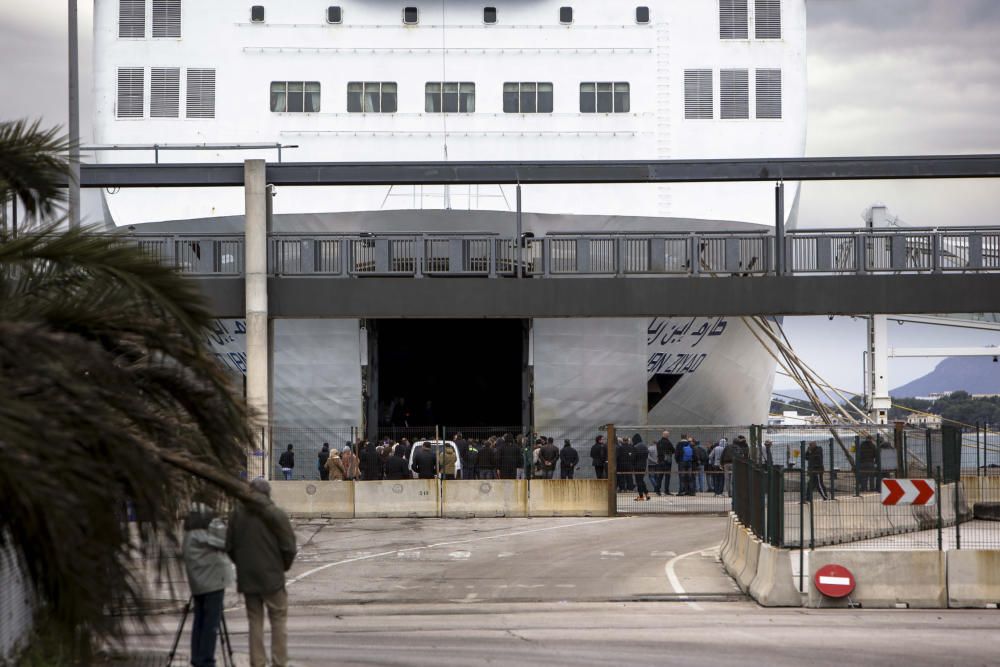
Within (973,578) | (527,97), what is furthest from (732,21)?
(973,578)

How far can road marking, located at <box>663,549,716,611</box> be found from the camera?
1584cm

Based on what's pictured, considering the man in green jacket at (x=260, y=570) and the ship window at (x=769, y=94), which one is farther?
the ship window at (x=769, y=94)

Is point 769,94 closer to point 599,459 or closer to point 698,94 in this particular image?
point 698,94

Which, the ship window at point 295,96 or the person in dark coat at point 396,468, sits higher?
the ship window at point 295,96

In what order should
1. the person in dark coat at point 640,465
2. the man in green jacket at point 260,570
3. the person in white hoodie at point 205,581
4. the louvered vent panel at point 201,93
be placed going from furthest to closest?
1. the louvered vent panel at point 201,93
2. the person in dark coat at point 640,465
3. the man in green jacket at point 260,570
4. the person in white hoodie at point 205,581

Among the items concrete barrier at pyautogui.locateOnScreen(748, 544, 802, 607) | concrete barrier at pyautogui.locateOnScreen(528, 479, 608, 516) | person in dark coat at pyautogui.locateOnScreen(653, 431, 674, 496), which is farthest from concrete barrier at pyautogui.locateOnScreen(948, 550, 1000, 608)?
person in dark coat at pyautogui.locateOnScreen(653, 431, 674, 496)

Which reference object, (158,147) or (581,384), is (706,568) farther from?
(158,147)

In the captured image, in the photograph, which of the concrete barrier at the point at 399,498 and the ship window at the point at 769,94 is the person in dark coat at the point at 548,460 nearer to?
the concrete barrier at the point at 399,498

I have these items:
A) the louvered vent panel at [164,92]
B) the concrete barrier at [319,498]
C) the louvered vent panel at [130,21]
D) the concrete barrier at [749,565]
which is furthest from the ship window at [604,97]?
the concrete barrier at [749,565]

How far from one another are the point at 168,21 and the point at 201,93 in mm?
1970

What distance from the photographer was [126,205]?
32156 millimetres

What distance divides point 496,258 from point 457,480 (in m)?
6.02

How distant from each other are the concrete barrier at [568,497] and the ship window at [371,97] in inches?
423

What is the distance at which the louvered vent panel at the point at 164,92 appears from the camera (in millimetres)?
32875
